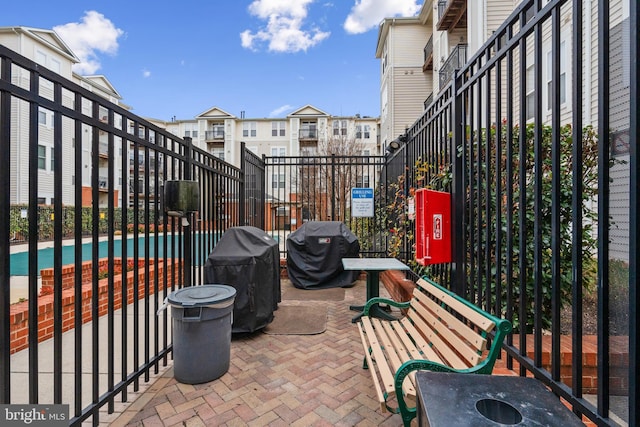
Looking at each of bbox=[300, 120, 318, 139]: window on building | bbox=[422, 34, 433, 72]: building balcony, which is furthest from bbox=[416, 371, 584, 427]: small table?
bbox=[300, 120, 318, 139]: window on building

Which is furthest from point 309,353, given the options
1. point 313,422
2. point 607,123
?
point 607,123

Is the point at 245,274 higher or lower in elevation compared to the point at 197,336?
higher

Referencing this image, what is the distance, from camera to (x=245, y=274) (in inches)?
138

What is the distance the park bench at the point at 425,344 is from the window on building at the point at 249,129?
33.6 meters

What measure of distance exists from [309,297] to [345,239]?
135 centimetres

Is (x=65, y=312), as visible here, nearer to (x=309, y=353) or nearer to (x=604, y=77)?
(x=309, y=353)

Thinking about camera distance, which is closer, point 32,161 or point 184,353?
point 32,161

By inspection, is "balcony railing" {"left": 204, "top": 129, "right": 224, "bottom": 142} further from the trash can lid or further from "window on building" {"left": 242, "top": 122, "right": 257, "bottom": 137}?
the trash can lid

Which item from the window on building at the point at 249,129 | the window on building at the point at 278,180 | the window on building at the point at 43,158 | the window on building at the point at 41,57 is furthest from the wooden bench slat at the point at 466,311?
the window on building at the point at 249,129

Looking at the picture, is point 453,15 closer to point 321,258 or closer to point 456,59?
point 456,59

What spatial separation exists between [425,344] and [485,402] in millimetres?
1126

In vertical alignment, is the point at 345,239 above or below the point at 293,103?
below

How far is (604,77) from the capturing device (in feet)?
3.94

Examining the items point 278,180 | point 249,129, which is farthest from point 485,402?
point 249,129
